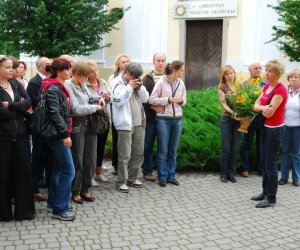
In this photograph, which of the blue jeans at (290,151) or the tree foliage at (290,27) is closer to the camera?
the blue jeans at (290,151)

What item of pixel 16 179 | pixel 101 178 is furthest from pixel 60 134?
pixel 101 178

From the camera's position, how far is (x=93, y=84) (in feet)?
23.6

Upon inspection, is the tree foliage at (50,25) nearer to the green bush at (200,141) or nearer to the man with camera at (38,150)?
the green bush at (200,141)

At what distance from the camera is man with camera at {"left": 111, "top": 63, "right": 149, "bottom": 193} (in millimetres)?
7176

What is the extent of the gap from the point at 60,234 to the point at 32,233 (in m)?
0.31

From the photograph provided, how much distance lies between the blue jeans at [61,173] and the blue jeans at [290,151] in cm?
Answer: 376

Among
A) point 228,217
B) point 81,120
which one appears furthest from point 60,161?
point 228,217

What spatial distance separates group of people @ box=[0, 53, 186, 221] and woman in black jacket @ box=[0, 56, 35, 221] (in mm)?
11

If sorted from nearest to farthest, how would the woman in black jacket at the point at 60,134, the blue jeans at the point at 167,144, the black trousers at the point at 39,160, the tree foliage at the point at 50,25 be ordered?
the woman in black jacket at the point at 60,134, the black trousers at the point at 39,160, the blue jeans at the point at 167,144, the tree foliage at the point at 50,25

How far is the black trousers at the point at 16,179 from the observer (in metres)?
5.87

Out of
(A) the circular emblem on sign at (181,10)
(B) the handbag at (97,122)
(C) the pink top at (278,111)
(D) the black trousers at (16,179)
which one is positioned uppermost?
(A) the circular emblem on sign at (181,10)

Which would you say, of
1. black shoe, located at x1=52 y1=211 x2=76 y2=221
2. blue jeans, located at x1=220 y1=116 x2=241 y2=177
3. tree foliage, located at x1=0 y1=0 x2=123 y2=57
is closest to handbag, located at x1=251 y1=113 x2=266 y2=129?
blue jeans, located at x1=220 y1=116 x2=241 y2=177

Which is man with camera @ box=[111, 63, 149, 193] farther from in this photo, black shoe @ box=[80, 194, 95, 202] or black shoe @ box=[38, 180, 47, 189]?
black shoe @ box=[38, 180, 47, 189]

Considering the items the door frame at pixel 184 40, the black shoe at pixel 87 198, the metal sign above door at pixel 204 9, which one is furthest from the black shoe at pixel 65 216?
the metal sign above door at pixel 204 9
